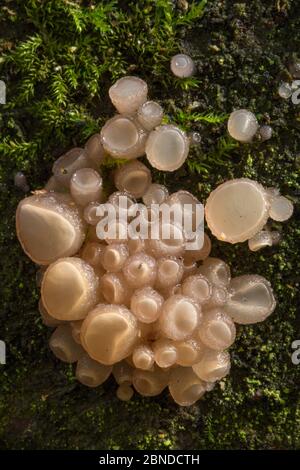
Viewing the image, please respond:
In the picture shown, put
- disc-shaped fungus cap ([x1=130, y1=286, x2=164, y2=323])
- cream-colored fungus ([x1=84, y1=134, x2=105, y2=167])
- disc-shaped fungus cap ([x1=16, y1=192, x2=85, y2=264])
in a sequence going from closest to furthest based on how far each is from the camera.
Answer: disc-shaped fungus cap ([x1=130, y1=286, x2=164, y2=323])
disc-shaped fungus cap ([x1=16, y1=192, x2=85, y2=264])
cream-colored fungus ([x1=84, y1=134, x2=105, y2=167])

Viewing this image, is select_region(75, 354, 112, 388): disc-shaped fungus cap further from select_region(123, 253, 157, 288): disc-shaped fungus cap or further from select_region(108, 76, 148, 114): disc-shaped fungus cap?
select_region(108, 76, 148, 114): disc-shaped fungus cap

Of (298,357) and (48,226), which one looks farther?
(298,357)

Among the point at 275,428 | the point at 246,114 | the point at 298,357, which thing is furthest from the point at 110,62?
the point at 275,428

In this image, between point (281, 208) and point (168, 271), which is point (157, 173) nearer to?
point (168, 271)

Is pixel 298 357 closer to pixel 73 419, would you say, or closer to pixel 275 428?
pixel 275 428

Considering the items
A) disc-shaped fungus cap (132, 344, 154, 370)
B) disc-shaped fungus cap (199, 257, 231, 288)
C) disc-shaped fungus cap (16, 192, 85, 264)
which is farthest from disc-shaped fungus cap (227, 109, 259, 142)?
disc-shaped fungus cap (132, 344, 154, 370)

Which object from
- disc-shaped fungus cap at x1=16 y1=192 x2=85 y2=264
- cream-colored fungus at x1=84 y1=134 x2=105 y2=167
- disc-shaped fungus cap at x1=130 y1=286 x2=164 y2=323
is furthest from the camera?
cream-colored fungus at x1=84 y1=134 x2=105 y2=167

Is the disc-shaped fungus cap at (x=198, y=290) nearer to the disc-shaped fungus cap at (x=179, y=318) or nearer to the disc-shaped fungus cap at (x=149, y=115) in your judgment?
the disc-shaped fungus cap at (x=179, y=318)
